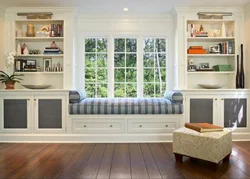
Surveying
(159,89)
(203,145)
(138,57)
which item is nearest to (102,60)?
(138,57)

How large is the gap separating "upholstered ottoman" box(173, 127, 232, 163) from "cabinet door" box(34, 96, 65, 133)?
6.38ft

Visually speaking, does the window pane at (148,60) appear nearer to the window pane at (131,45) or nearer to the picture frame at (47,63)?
the window pane at (131,45)

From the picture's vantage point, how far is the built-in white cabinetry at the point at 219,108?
3875 mm

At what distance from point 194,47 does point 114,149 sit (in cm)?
230

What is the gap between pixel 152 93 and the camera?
4.65 metres

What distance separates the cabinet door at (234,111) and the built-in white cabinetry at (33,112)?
2.65 metres

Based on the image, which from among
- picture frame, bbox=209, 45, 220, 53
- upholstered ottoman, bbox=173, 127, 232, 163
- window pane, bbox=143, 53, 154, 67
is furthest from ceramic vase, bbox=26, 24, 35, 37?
picture frame, bbox=209, 45, 220, 53

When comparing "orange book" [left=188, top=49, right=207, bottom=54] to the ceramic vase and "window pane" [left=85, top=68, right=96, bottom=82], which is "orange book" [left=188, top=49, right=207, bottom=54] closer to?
"window pane" [left=85, top=68, right=96, bottom=82]

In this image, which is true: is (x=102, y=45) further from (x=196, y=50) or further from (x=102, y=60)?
(x=196, y=50)

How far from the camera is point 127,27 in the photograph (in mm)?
4566

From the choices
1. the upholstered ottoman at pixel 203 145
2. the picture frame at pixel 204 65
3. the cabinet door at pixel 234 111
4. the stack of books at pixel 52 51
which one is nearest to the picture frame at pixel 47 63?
the stack of books at pixel 52 51

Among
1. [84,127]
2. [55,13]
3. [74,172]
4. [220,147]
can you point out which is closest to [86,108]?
[84,127]

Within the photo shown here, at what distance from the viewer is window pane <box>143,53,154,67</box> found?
184 inches

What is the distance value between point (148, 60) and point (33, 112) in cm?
234
